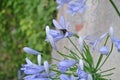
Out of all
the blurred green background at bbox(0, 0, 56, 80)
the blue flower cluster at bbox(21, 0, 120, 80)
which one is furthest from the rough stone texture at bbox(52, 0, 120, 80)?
the blurred green background at bbox(0, 0, 56, 80)

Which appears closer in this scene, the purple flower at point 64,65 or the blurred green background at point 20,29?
the purple flower at point 64,65

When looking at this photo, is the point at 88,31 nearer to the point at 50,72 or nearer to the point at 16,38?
the point at 50,72

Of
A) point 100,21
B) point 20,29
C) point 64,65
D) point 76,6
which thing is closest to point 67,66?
point 64,65

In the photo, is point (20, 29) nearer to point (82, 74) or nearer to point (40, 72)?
point (40, 72)

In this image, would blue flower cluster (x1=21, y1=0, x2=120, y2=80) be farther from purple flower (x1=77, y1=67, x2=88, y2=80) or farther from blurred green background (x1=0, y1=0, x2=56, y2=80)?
blurred green background (x1=0, y1=0, x2=56, y2=80)

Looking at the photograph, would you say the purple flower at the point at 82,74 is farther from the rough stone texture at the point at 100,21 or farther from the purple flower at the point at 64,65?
the rough stone texture at the point at 100,21

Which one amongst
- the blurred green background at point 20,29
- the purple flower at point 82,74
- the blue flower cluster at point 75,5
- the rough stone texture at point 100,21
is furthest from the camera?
the blurred green background at point 20,29

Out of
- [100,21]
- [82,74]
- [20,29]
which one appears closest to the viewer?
[82,74]

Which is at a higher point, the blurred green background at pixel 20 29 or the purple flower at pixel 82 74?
the blurred green background at pixel 20 29

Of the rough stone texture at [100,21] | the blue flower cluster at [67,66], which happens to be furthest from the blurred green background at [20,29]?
the blue flower cluster at [67,66]
